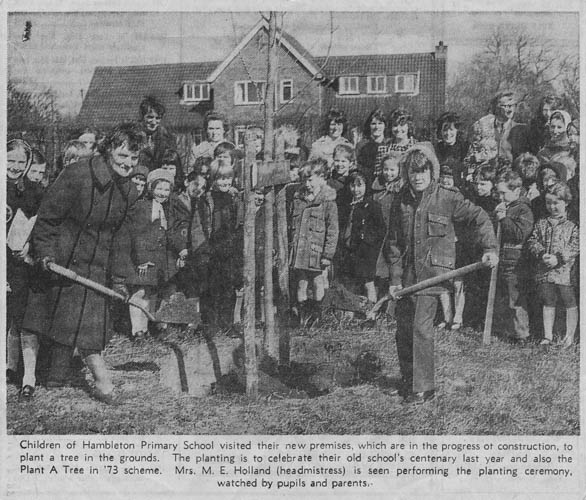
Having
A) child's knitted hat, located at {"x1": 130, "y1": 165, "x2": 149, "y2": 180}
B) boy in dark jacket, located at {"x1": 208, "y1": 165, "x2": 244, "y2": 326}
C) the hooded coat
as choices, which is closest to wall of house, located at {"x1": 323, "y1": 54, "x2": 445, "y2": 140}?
the hooded coat

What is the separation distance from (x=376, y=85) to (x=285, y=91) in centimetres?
57

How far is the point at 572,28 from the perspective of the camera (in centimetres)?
498

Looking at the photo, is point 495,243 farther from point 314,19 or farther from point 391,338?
point 314,19

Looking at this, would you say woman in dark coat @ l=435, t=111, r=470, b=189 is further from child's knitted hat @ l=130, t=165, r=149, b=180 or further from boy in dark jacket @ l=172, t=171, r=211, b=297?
child's knitted hat @ l=130, t=165, r=149, b=180

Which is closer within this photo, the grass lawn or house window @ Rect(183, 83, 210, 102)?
the grass lawn

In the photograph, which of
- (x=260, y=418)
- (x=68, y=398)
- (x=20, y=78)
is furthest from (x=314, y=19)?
(x=68, y=398)

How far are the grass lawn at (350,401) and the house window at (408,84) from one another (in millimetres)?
1487

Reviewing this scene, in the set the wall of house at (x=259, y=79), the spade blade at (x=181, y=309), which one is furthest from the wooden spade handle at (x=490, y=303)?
the spade blade at (x=181, y=309)

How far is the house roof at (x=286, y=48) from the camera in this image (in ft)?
16.1

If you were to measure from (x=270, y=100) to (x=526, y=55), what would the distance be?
1.63m

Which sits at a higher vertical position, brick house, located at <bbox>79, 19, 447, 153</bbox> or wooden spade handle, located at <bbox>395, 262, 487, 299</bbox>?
brick house, located at <bbox>79, 19, 447, 153</bbox>

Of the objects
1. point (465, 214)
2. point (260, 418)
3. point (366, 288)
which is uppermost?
point (465, 214)

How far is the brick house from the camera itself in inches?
195

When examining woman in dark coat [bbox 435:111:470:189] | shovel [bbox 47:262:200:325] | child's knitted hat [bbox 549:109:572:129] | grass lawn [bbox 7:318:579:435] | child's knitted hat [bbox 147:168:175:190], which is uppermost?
child's knitted hat [bbox 549:109:572:129]
